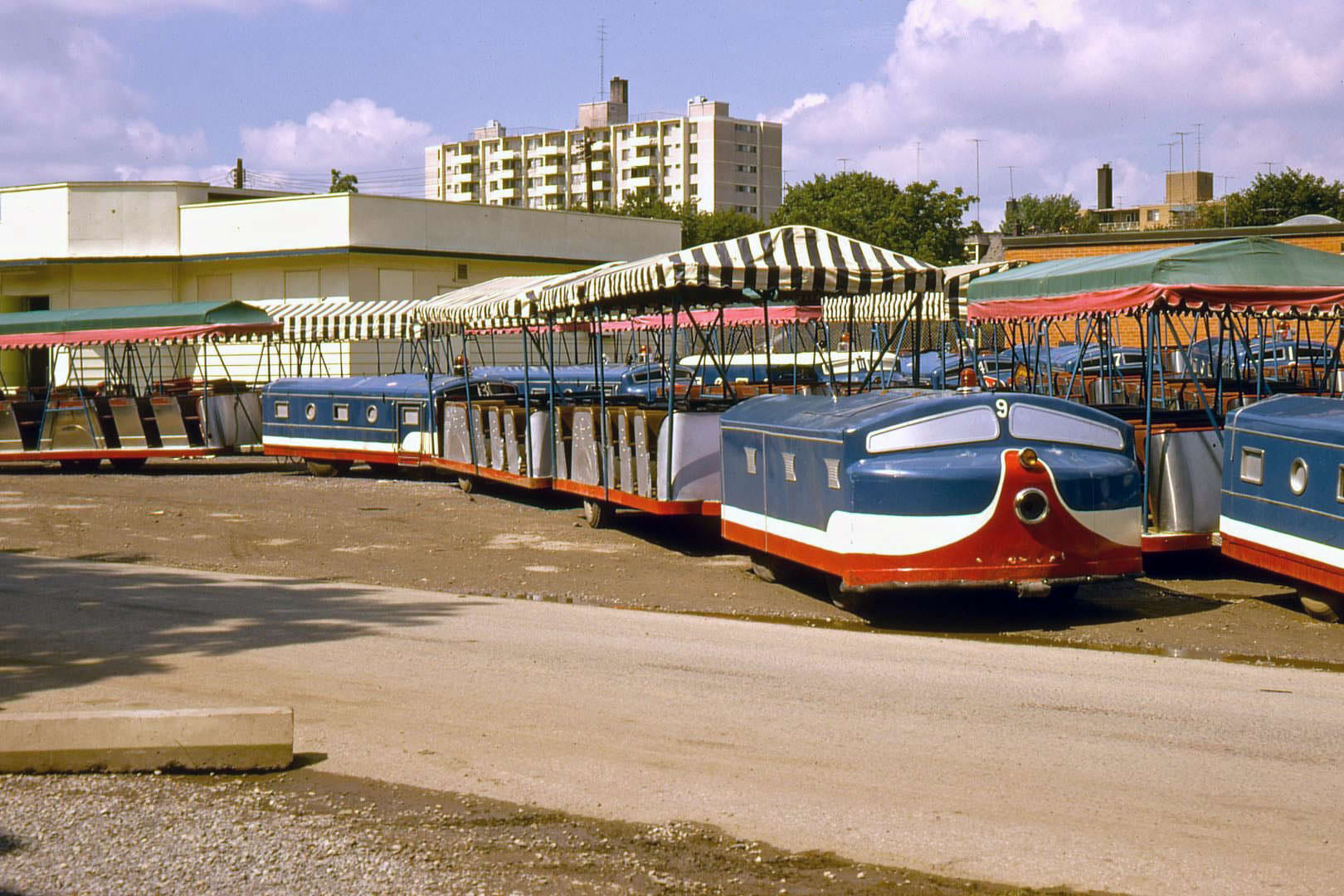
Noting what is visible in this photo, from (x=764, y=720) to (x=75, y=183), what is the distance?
41.4 metres

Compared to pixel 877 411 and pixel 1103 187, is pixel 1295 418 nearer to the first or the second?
pixel 877 411

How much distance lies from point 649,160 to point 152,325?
426 ft

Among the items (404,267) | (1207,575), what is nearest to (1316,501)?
(1207,575)

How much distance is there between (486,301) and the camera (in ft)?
68.2

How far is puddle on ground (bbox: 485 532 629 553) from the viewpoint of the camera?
52.5 ft

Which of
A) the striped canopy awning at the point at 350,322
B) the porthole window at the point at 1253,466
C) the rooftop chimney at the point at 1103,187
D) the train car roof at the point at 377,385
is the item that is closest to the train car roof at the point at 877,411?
the porthole window at the point at 1253,466

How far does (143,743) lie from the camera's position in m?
7.01

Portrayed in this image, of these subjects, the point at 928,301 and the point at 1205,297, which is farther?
the point at 928,301

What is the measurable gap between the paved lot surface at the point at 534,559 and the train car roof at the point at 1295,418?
139 cm

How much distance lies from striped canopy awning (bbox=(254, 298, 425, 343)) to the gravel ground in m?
20.7

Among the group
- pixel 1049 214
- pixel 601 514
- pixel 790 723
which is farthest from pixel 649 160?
pixel 790 723

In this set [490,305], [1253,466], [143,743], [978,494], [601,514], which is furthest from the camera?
[490,305]

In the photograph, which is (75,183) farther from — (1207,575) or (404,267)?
(1207,575)

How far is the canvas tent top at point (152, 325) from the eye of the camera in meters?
26.5
